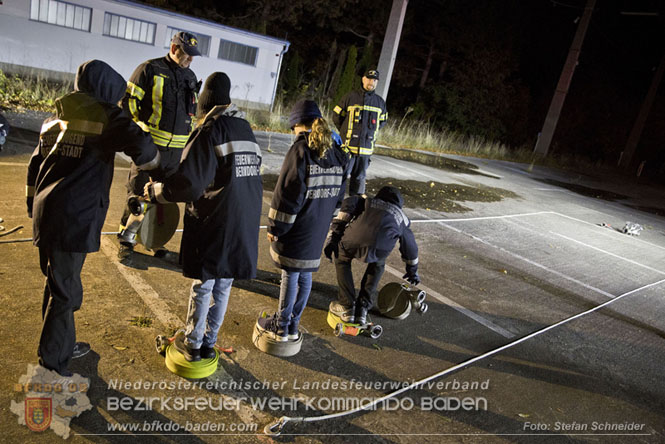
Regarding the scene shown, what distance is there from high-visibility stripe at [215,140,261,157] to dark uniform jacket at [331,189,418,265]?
1346 mm

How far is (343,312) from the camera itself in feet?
13.7

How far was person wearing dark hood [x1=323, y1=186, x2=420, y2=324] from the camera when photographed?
12.9 ft

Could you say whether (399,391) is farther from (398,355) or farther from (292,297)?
(292,297)

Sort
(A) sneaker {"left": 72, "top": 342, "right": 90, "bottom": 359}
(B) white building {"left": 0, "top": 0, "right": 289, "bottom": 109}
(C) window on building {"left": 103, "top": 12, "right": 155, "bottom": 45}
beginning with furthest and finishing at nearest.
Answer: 1. (C) window on building {"left": 103, "top": 12, "right": 155, "bottom": 45}
2. (B) white building {"left": 0, "top": 0, "right": 289, "bottom": 109}
3. (A) sneaker {"left": 72, "top": 342, "right": 90, "bottom": 359}

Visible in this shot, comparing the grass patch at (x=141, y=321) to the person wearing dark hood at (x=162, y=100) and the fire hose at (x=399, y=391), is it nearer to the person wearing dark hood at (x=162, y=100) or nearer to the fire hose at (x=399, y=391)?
the person wearing dark hood at (x=162, y=100)

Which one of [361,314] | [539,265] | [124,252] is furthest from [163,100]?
[539,265]

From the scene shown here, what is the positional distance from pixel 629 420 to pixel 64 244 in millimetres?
4288

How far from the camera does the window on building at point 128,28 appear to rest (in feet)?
56.0

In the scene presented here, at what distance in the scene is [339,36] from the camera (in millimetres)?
32594

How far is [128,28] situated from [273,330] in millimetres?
17715

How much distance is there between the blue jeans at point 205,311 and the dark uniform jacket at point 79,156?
2.27 feet

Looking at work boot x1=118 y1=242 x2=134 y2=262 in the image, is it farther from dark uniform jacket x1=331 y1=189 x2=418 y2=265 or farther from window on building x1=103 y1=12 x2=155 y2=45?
window on building x1=103 y1=12 x2=155 y2=45

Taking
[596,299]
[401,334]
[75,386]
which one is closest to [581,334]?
[596,299]

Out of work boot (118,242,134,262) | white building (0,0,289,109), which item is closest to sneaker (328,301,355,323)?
work boot (118,242,134,262)
